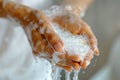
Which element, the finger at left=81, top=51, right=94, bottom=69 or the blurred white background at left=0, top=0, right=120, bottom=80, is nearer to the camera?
the finger at left=81, top=51, right=94, bottom=69

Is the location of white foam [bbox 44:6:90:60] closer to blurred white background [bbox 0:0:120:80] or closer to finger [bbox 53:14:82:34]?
finger [bbox 53:14:82:34]

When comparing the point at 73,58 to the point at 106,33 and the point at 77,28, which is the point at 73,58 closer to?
the point at 77,28

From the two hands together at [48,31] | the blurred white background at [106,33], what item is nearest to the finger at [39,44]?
the two hands together at [48,31]

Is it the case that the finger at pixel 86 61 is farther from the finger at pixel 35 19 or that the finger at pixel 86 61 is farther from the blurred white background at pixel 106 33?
the blurred white background at pixel 106 33

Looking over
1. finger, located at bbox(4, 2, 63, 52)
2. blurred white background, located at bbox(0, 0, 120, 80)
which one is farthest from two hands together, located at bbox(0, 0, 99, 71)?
blurred white background, located at bbox(0, 0, 120, 80)

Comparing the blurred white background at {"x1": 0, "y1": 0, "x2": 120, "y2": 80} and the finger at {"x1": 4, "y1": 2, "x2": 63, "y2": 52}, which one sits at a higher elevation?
the blurred white background at {"x1": 0, "y1": 0, "x2": 120, "y2": 80}

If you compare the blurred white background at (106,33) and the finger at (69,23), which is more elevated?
the blurred white background at (106,33)

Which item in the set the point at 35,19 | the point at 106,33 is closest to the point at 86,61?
the point at 35,19

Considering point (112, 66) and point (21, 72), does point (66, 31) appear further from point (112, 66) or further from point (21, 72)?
point (112, 66)

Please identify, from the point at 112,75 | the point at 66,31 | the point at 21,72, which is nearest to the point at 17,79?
the point at 21,72
